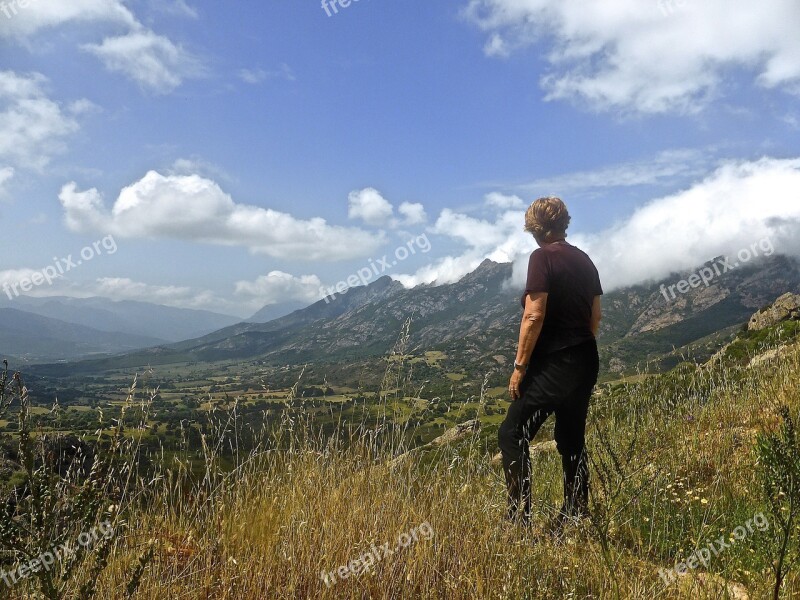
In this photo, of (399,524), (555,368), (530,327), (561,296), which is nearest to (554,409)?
(555,368)

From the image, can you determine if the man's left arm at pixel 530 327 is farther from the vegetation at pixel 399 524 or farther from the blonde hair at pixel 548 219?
the blonde hair at pixel 548 219

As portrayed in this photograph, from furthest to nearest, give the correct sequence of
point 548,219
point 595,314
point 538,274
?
point 595,314
point 548,219
point 538,274

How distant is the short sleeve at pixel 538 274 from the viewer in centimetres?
418

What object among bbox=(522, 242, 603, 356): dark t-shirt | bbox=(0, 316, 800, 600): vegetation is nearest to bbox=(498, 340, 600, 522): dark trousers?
bbox=(522, 242, 603, 356): dark t-shirt

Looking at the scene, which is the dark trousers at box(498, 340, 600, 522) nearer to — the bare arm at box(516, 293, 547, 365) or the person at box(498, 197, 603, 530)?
the person at box(498, 197, 603, 530)

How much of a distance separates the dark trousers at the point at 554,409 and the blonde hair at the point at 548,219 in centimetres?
109

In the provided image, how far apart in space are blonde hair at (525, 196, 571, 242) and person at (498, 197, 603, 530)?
0.19 metres

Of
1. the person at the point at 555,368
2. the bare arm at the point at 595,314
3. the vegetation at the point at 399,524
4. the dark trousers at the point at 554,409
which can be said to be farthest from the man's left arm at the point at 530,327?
the bare arm at the point at 595,314

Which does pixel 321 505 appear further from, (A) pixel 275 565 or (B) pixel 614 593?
(B) pixel 614 593

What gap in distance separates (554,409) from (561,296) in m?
0.99

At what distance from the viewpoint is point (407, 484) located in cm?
394

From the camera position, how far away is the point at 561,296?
4270mm

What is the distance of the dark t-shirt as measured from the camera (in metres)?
4.20

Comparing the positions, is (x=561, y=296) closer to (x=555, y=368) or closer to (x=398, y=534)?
(x=555, y=368)
